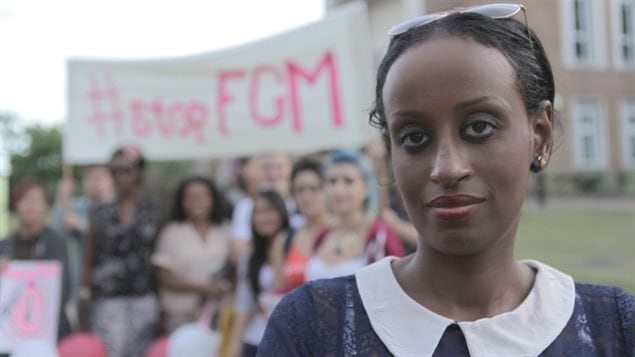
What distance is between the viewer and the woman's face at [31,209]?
4.59 meters

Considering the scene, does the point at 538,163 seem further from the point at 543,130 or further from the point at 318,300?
the point at 318,300

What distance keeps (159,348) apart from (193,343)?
234 mm

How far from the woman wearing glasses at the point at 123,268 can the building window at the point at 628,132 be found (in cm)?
2146

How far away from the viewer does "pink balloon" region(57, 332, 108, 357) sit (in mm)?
4289

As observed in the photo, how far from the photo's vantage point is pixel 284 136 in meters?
5.30

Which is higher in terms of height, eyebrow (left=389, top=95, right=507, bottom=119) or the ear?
eyebrow (left=389, top=95, right=507, bottom=119)

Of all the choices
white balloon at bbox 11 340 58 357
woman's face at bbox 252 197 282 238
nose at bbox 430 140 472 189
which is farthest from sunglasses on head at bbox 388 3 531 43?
white balloon at bbox 11 340 58 357

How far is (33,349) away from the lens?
419cm

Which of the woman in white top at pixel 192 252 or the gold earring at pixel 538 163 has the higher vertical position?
the gold earring at pixel 538 163

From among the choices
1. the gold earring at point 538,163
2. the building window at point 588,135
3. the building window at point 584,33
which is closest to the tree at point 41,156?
the building window at point 588,135

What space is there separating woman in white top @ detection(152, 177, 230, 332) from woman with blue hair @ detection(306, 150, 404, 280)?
1170mm

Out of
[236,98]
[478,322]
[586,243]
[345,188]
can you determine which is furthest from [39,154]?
[478,322]

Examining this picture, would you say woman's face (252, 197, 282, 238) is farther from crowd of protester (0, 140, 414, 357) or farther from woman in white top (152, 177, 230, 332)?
woman in white top (152, 177, 230, 332)

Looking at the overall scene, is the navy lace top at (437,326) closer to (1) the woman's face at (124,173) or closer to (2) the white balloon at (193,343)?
(2) the white balloon at (193,343)
